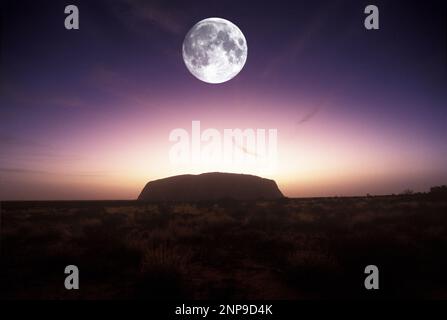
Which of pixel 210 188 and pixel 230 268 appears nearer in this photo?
pixel 230 268

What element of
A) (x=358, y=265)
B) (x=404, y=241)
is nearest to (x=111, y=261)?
(x=358, y=265)

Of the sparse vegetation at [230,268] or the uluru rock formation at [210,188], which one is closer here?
the sparse vegetation at [230,268]

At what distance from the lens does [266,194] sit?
11462 cm

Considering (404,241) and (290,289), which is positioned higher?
(404,241)

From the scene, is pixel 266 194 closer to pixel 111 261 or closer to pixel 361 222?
pixel 361 222

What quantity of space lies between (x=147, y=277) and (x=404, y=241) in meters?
7.74

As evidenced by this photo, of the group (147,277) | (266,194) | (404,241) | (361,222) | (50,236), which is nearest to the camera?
(147,277)

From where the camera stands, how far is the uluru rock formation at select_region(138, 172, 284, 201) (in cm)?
11034

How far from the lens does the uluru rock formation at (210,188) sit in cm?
11034

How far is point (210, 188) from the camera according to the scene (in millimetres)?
112438

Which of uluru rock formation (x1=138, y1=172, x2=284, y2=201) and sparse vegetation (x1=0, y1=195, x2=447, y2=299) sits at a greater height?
uluru rock formation (x1=138, y1=172, x2=284, y2=201)

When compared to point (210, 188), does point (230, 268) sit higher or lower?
lower

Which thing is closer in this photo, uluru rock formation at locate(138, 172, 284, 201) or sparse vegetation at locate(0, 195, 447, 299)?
sparse vegetation at locate(0, 195, 447, 299)

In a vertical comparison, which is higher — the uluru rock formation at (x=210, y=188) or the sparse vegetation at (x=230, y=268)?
the uluru rock formation at (x=210, y=188)
